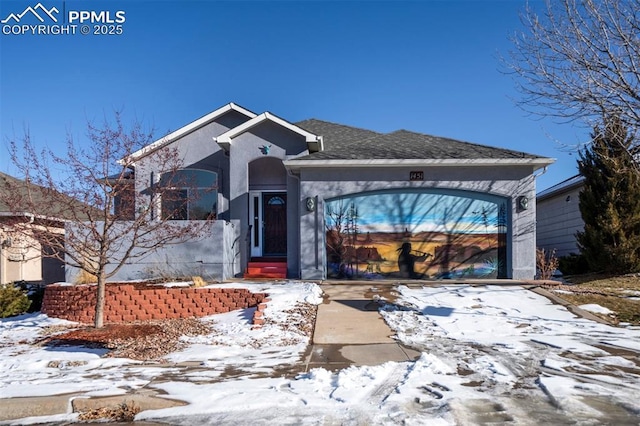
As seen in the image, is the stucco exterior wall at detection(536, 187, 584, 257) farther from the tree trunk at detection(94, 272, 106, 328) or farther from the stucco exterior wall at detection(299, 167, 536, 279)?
the tree trunk at detection(94, 272, 106, 328)

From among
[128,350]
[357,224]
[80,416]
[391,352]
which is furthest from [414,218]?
[80,416]

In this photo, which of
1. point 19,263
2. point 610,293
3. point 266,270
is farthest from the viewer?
point 19,263

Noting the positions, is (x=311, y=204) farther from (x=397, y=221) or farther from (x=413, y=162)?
(x=413, y=162)

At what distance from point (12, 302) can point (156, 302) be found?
3.83m

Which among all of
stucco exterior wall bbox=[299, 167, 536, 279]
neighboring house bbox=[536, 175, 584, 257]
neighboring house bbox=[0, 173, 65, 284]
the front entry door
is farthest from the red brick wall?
neighboring house bbox=[536, 175, 584, 257]

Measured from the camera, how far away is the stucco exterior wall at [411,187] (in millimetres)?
13781

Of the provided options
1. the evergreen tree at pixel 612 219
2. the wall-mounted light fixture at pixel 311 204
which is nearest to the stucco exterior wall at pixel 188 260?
the wall-mounted light fixture at pixel 311 204

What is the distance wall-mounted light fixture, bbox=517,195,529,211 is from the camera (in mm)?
13703

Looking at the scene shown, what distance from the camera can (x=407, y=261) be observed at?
14.0 metres

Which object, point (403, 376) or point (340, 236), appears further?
point (340, 236)

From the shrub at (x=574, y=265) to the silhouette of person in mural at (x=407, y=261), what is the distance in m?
5.90

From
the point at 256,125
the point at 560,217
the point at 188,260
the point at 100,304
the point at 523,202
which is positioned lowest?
the point at 100,304

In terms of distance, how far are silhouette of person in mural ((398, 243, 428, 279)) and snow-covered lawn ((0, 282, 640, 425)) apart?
4.41 m

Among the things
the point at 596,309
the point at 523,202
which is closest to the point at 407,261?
the point at 523,202
